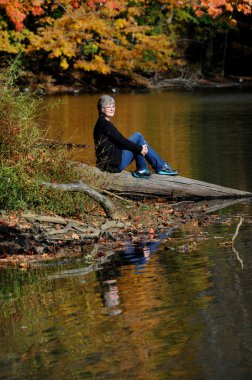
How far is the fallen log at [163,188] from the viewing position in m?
12.7

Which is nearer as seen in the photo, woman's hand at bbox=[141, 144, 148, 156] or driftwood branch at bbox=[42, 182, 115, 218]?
driftwood branch at bbox=[42, 182, 115, 218]

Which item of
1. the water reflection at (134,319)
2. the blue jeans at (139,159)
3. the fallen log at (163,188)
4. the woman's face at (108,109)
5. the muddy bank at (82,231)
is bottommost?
the water reflection at (134,319)

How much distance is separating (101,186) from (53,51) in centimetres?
3088

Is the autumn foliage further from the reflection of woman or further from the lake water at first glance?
the lake water

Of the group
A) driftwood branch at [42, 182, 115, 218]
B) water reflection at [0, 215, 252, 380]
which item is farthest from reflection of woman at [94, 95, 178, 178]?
water reflection at [0, 215, 252, 380]

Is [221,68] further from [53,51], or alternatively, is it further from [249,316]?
[249,316]

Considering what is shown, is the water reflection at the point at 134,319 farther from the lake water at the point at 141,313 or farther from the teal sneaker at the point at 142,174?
the teal sneaker at the point at 142,174

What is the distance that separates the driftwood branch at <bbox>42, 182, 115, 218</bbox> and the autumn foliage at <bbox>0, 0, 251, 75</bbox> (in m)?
29.2

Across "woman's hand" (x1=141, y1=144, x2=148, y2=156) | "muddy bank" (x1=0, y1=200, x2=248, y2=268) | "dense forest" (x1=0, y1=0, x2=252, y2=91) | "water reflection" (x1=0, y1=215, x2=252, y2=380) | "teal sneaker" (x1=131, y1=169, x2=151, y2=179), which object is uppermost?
"dense forest" (x1=0, y1=0, x2=252, y2=91)

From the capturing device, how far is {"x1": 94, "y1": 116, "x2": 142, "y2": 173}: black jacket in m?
12.6

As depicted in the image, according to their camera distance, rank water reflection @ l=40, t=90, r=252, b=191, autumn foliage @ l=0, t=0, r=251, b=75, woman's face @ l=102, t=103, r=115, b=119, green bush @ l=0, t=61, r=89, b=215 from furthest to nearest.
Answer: autumn foliage @ l=0, t=0, r=251, b=75, water reflection @ l=40, t=90, r=252, b=191, woman's face @ l=102, t=103, r=115, b=119, green bush @ l=0, t=61, r=89, b=215

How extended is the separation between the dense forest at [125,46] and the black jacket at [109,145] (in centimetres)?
2617

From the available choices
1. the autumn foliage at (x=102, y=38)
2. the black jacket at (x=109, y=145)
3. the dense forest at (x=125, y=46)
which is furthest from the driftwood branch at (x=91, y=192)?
the autumn foliage at (x=102, y=38)

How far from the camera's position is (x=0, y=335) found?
22.3 feet
